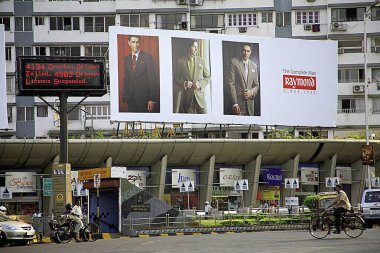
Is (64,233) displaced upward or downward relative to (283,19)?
downward

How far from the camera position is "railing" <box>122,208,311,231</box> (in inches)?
1761

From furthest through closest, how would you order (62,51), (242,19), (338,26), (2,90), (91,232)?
(242,19) → (338,26) → (62,51) → (2,90) → (91,232)

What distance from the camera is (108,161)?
66500mm

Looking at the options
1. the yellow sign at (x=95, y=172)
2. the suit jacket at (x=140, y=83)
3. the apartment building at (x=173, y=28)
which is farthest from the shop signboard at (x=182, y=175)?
the yellow sign at (x=95, y=172)

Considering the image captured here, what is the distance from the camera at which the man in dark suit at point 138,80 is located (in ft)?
203

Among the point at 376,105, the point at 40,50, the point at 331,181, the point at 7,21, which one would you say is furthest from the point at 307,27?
the point at 7,21

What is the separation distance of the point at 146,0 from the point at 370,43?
63.1 ft

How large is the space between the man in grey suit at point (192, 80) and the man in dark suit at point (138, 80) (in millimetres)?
1788

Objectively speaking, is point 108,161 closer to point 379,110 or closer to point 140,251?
point 379,110

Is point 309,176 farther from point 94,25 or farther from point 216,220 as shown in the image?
point 216,220

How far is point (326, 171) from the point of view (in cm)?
7469

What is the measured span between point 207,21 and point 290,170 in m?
16.4

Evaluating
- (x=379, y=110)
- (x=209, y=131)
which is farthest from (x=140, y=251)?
(x=379, y=110)

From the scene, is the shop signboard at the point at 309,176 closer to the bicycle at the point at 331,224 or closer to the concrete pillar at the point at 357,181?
the concrete pillar at the point at 357,181
